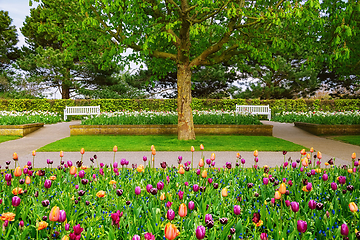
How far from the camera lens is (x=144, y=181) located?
3.20 meters

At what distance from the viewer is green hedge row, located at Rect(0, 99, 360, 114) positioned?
19.2m

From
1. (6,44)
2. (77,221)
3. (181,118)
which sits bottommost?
(77,221)

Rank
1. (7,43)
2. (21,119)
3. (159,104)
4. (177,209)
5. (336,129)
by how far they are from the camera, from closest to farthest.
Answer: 1. (177,209)
2. (336,129)
3. (21,119)
4. (159,104)
5. (7,43)

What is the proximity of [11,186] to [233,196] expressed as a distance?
8.07ft

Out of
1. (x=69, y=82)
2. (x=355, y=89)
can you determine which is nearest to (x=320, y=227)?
(x=69, y=82)

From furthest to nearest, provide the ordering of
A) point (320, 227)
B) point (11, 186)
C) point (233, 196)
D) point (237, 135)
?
point (237, 135) → point (11, 186) → point (233, 196) → point (320, 227)

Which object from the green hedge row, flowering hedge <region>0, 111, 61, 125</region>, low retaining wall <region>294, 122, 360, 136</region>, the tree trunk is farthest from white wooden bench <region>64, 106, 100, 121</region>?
low retaining wall <region>294, 122, 360, 136</region>

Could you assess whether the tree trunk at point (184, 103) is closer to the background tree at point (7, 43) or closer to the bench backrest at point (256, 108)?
the bench backrest at point (256, 108)

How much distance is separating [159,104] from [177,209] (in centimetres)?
1753

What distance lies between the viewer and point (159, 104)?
19.8m

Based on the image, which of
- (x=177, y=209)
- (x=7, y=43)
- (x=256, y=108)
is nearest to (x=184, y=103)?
(x=177, y=209)

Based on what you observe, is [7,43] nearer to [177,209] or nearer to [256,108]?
[256,108]

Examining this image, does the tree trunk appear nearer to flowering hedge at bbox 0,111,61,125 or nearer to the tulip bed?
the tulip bed

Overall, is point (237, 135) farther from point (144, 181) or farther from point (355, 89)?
point (355, 89)
